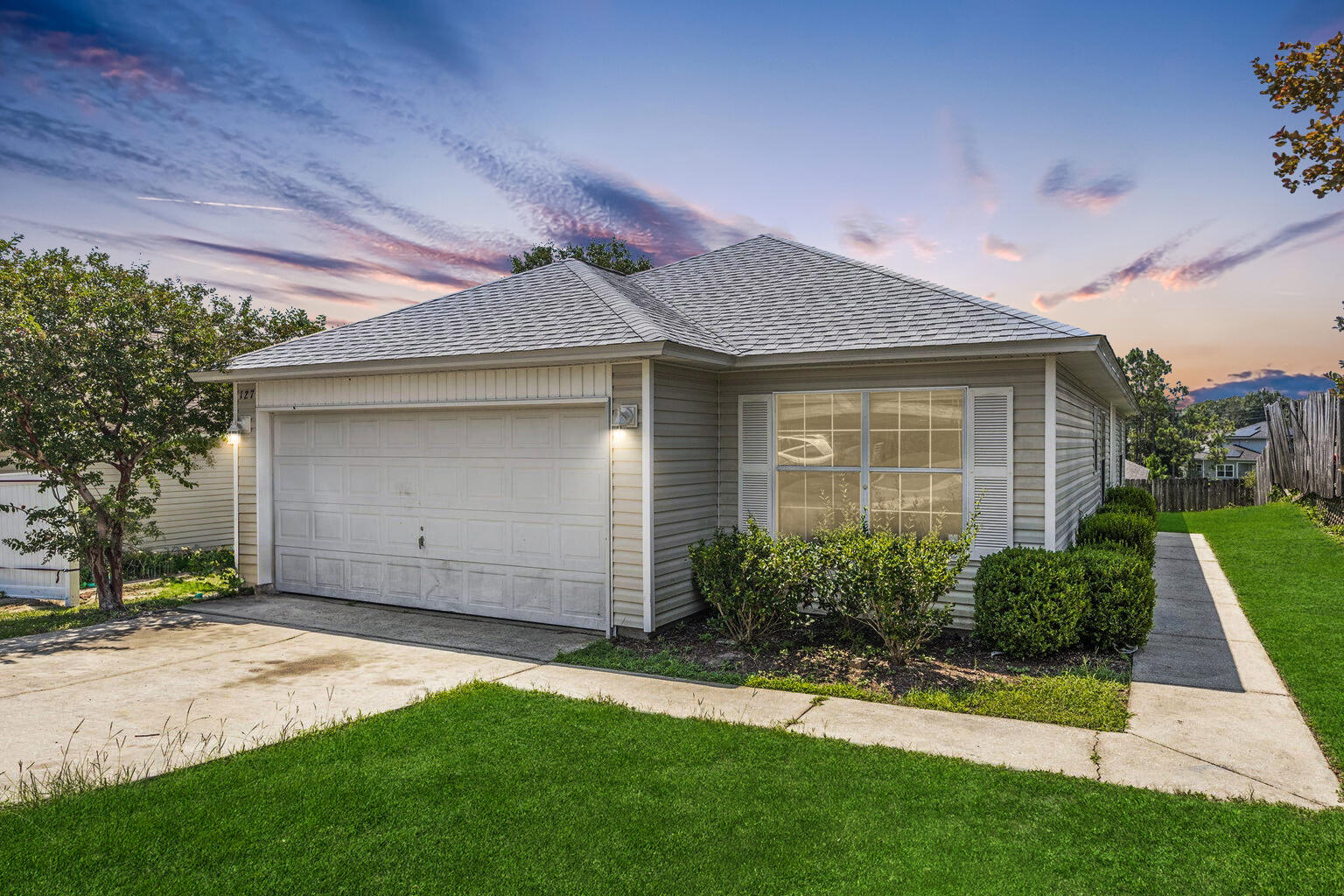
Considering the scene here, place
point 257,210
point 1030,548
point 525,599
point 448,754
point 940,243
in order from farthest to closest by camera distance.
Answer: point 940,243 → point 257,210 → point 525,599 → point 1030,548 → point 448,754

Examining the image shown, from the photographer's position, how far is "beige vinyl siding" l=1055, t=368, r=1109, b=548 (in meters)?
8.05

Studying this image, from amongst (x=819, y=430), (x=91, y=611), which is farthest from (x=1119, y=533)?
(x=91, y=611)

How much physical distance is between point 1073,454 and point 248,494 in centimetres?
1042

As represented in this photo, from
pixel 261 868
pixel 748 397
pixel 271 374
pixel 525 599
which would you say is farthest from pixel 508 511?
pixel 261 868

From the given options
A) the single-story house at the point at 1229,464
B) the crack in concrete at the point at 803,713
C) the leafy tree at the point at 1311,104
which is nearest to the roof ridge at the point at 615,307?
the crack in concrete at the point at 803,713

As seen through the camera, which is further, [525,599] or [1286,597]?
[1286,597]

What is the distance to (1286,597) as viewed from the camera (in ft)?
30.6

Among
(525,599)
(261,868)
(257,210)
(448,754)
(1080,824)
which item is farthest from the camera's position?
(257,210)

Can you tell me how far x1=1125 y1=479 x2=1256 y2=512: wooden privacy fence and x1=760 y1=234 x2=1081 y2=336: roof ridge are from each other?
21.3m

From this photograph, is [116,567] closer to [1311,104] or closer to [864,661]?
[864,661]

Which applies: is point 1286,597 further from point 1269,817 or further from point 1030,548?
point 1269,817

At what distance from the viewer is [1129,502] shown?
13.8 metres

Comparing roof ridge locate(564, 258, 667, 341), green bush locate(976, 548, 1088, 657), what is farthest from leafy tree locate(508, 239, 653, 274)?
green bush locate(976, 548, 1088, 657)

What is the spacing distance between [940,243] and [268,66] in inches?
429
